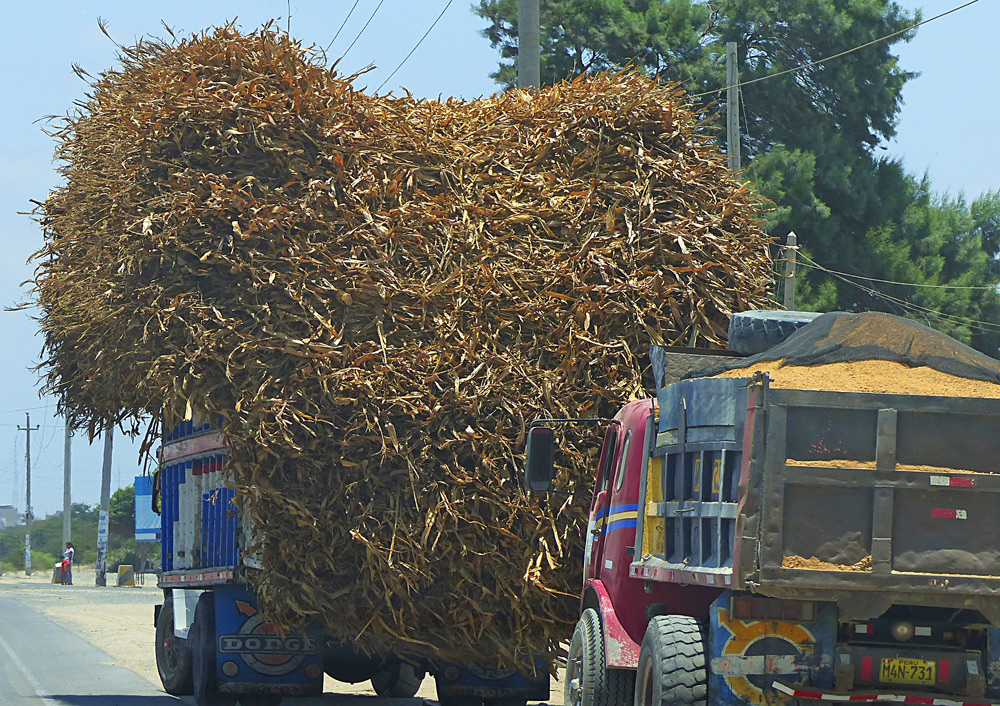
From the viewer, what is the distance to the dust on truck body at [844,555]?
6.29 meters

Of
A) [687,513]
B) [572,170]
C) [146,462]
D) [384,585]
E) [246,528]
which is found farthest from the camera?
Answer: [146,462]

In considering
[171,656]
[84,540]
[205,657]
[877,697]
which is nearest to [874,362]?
[877,697]

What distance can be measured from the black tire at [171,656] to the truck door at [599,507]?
4566 millimetres

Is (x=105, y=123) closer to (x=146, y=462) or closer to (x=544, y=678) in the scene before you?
(x=146, y=462)

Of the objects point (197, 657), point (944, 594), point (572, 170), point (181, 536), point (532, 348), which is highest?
point (572, 170)

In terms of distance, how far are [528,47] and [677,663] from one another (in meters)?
11.4

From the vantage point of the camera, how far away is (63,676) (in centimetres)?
1540

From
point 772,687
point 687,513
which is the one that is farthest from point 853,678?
point 687,513

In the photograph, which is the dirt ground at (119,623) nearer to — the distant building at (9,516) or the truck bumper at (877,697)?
the truck bumper at (877,697)

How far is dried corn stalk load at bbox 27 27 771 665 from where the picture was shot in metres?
9.30

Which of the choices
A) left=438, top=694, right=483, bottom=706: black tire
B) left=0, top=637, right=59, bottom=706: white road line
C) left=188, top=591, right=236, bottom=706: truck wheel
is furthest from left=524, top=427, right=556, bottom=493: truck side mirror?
left=0, top=637, right=59, bottom=706: white road line

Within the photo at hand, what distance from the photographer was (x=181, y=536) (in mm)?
12438

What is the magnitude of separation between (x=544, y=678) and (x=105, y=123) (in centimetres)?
564

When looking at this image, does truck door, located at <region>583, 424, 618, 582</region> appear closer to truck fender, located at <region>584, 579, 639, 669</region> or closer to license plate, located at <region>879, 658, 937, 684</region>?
truck fender, located at <region>584, 579, 639, 669</region>
